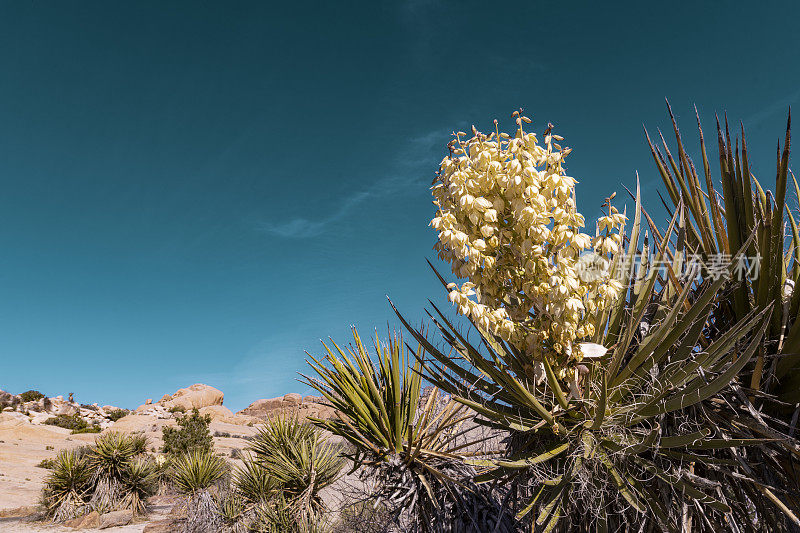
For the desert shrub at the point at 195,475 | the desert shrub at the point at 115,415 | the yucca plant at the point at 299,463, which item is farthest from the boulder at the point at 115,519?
the desert shrub at the point at 115,415

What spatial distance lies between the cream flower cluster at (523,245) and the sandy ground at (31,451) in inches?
413

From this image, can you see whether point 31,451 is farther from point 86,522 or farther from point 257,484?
point 257,484

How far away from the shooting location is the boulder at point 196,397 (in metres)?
36.2

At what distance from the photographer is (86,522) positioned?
10172mm

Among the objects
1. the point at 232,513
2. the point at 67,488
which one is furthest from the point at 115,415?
the point at 232,513

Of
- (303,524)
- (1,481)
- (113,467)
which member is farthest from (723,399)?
(1,481)

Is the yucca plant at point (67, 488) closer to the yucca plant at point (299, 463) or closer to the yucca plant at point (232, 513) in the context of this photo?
the yucca plant at point (232, 513)

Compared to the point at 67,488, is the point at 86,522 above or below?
below

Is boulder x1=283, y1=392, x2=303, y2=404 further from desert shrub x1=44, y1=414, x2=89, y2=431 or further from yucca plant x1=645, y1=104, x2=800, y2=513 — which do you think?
yucca plant x1=645, y1=104, x2=800, y2=513

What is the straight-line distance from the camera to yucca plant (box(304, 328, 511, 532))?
356 centimetres

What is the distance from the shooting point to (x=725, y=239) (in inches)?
116

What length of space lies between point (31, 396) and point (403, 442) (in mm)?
37596

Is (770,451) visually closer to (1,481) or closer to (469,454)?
(469,454)

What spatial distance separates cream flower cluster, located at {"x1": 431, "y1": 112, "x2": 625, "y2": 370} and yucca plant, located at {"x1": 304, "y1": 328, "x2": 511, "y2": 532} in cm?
116
